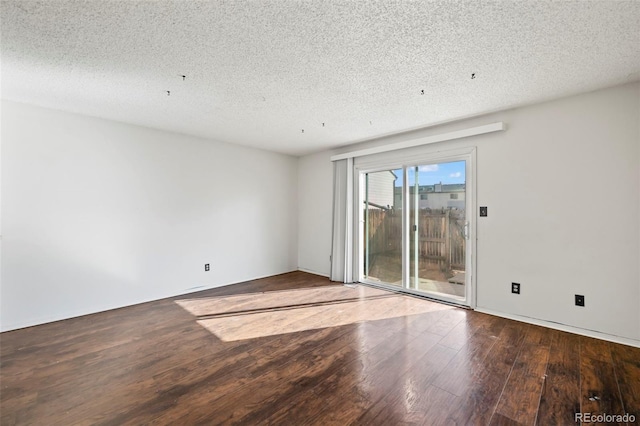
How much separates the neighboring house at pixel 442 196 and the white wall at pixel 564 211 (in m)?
0.27

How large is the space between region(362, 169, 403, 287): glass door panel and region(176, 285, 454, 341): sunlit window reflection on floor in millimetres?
434

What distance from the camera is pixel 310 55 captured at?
209 cm

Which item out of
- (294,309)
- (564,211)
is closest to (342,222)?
(294,309)

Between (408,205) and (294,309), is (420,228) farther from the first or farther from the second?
(294,309)

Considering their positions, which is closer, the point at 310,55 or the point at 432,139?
the point at 310,55

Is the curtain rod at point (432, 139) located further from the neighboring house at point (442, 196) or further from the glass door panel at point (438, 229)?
the neighboring house at point (442, 196)

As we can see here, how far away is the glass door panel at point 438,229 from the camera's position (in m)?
3.64

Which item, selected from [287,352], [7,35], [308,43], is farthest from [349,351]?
[7,35]

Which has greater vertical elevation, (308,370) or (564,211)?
(564,211)

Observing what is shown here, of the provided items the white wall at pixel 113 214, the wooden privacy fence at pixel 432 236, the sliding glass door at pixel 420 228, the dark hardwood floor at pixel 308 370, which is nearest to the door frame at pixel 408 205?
the sliding glass door at pixel 420 228

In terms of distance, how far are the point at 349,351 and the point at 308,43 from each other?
2511 mm

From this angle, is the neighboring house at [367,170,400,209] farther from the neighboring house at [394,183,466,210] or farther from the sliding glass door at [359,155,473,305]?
the neighboring house at [394,183,466,210]

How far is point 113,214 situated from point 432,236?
4.36 meters

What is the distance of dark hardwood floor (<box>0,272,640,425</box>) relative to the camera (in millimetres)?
1659
